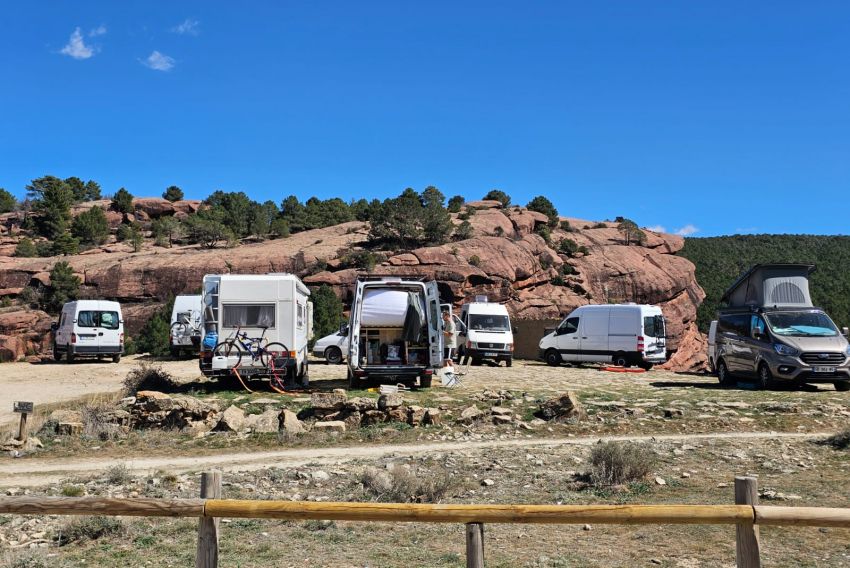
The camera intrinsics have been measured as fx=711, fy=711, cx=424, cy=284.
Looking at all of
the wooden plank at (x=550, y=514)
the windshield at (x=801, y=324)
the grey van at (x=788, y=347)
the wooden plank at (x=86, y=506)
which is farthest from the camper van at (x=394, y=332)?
the wooden plank at (x=550, y=514)

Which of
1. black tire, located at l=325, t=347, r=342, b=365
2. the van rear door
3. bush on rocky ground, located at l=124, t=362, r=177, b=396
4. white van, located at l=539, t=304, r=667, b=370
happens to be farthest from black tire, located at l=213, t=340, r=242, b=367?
white van, located at l=539, t=304, r=667, b=370

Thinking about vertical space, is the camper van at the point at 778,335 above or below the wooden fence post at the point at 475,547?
above

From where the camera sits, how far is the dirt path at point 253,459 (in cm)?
1061

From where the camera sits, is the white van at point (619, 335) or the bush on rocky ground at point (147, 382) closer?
the bush on rocky ground at point (147, 382)

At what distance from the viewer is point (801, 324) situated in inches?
741

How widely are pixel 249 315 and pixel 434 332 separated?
485cm

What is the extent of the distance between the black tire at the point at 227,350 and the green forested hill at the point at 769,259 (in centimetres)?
4887

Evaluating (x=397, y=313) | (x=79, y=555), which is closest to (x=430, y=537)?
(x=79, y=555)

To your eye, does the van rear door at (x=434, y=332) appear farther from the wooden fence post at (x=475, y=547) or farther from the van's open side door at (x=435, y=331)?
the wooden fence post at (x=475, y=547)

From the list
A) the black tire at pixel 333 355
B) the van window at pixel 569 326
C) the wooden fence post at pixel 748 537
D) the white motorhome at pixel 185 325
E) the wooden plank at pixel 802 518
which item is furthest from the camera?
the white motorhome at pixel 185 325

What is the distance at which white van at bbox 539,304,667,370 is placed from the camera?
91.5 ft

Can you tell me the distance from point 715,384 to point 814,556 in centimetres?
1608

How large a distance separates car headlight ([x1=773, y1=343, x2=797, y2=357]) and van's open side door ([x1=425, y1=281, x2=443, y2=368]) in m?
8.76

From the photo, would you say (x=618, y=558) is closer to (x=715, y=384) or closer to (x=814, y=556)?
(x=814, y=556)
